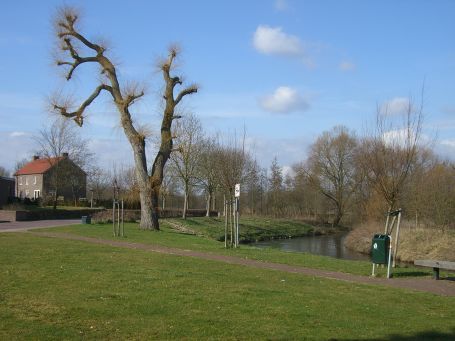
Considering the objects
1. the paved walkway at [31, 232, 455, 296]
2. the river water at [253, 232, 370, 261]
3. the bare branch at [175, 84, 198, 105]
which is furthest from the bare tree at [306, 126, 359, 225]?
the paved walkway at [31, 232, 455, 296]

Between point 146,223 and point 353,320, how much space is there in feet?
78.8

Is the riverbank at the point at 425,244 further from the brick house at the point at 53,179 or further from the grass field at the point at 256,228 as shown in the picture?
the brick house at the point at 53,179

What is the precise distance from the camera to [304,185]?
207ft

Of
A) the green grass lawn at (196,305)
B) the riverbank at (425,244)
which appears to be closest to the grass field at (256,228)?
the riverbank at (425,244)

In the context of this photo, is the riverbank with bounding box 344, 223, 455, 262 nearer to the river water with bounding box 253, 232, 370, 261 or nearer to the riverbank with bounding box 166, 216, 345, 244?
the river water with bounding box 253, 232, 370, 261

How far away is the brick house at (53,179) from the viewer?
5299 centimetres

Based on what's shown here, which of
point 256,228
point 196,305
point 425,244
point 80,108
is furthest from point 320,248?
point 196,305

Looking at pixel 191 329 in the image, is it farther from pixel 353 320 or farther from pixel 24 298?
pixel 24 298

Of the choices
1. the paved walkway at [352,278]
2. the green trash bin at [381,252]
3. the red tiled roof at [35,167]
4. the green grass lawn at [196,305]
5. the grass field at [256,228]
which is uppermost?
the red tiled roof at [35,167]

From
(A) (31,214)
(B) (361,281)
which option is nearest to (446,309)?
(B) (361,281)

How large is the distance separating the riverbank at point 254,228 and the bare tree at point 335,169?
4.68 metres

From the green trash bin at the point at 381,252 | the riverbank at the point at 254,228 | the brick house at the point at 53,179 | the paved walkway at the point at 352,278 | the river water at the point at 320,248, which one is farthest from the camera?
the brick house at the point at 53,179

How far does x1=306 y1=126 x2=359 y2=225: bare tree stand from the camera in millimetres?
59469

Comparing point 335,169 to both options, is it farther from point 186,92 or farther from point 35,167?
→ point 35,167
